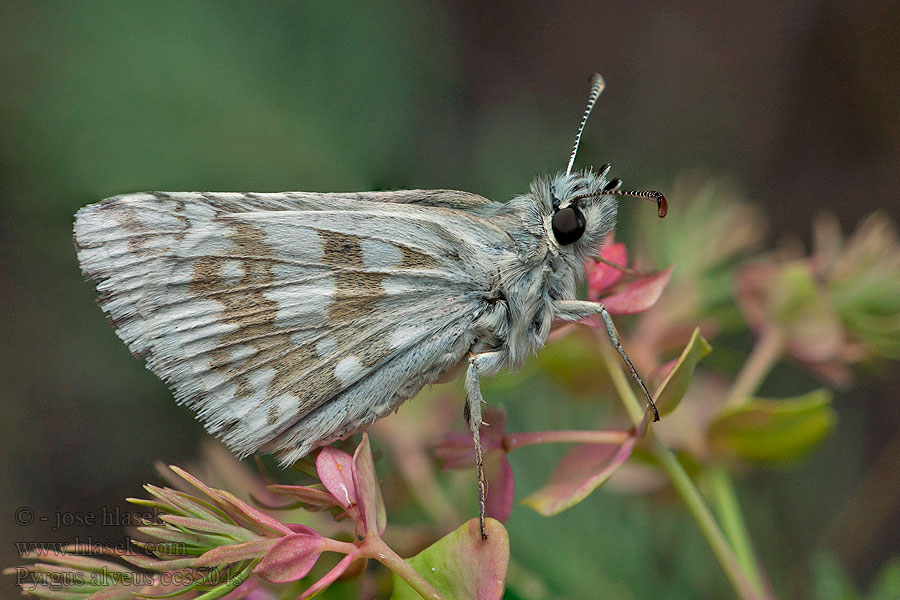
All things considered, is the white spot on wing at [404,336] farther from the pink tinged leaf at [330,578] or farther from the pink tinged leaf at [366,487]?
the pink tinged leaf at [330,578]

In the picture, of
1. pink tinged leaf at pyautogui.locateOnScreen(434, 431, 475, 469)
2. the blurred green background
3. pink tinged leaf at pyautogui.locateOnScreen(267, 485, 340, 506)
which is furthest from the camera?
the blurred green background

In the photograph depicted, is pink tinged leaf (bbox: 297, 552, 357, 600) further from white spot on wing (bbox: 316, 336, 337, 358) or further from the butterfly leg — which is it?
white spot on wing (bbox: 316, 336, 337, 358)

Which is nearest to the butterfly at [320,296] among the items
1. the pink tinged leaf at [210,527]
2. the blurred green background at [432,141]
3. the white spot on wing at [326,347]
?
the white spot on wing at [326,347]

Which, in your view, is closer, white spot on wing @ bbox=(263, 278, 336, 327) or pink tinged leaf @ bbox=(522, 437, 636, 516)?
pink tinged leaf @ bbox=(522, 437, 636, 516)

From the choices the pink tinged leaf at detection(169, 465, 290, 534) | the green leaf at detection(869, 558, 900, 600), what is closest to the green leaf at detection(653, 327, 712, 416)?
the pink tinged leaf at detection(169, 465, 290, 534)

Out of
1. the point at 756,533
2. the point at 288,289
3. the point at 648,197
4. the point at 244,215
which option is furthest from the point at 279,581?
the point at 756,533

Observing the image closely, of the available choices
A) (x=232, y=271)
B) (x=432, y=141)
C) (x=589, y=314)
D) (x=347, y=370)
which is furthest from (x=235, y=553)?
(x=432, y=141)

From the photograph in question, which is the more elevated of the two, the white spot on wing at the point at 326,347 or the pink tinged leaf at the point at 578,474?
the white spot on wing at the point at 326,347

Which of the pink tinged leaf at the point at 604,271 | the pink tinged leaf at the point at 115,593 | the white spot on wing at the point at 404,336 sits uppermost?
the pink tinged leaf at the point at 604,271
